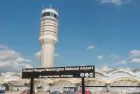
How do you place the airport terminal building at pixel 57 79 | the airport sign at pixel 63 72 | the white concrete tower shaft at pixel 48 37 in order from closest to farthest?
1. the airport sign at pixel 63 72
2. the airport terminal building at pixel 57 79
3. the white concrete tower shaft at pixel 48 37

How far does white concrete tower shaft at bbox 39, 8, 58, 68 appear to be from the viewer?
12700 cm

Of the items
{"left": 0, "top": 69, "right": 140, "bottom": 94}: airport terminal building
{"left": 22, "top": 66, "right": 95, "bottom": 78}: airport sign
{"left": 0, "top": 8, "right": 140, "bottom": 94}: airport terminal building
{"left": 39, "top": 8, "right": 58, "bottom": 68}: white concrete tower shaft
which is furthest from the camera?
{"left": 39, "top": 8, "right": 58, "bottom": 68}: white concrete tower shaft

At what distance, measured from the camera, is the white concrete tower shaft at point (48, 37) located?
417 feet

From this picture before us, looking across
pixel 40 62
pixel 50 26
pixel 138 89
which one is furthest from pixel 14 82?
pixel 138 89

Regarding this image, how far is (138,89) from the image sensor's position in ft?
245

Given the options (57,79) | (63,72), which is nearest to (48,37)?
(57,79)

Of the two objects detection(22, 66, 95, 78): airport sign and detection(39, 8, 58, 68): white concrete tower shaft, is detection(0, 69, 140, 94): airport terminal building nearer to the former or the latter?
detection(39, 8, 58, 68): white concrete tower shaft

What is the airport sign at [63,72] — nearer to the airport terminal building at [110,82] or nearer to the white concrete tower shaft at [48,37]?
the airport terminal building at [110,82]

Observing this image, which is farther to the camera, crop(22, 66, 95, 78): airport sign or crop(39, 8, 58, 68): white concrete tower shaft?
crop(39, 8, 58, 68): white concrete tower shaft

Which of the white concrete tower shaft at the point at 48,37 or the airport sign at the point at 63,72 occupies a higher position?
the white concrete tower shaft at the point at 48,37

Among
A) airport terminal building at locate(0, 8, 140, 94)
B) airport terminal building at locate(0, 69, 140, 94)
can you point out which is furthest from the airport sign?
airport terminal building at locate(0, 69, 140, 94)

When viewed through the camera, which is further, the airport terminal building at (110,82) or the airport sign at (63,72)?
the airport terminal building at (110,82)

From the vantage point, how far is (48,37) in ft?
416

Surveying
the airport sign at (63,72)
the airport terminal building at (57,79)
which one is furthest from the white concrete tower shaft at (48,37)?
the airport sign at (63,72)
